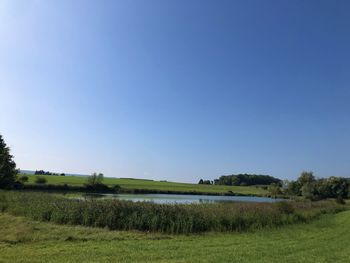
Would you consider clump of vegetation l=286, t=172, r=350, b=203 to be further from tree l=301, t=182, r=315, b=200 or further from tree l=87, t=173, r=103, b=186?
tree l=87, t=173, r=103, b=186

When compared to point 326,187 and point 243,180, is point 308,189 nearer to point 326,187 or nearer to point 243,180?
point 326,187

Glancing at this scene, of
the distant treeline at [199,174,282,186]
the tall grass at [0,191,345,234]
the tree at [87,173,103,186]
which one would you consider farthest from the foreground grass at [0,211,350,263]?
the distant treeline at [199,174,282,186]

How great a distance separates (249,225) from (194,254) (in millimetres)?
9539

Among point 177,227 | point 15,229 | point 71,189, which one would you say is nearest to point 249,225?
point 177,227

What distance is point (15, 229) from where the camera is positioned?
14266mm

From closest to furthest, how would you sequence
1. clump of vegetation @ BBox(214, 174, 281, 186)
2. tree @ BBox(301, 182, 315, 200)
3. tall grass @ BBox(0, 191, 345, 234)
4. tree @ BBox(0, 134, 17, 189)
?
tall grass @ BBox(0, 191, 345, 234), tree @ BBox(0, 134, 17, 189), tree @ BBox(301, 182, 315, 200), clump of vegetation @ BBox(214, 174, 281, 186)

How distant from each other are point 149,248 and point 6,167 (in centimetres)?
4323

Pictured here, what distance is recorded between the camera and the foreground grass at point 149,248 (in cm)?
991

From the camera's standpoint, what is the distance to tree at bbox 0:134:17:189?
46834 mm

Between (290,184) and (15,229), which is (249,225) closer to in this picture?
(15,229)

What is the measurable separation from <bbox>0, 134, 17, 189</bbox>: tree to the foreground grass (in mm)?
34711

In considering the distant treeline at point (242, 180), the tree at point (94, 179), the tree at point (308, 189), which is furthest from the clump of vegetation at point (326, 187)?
the distant treeline at point (242, 180)

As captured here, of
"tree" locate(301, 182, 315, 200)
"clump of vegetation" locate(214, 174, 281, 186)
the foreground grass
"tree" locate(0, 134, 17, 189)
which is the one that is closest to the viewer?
the foreground grass

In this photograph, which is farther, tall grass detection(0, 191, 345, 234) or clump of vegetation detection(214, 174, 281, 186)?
clump of vegetation detection(214, 174, 281, 186)
